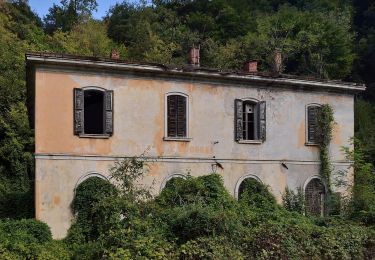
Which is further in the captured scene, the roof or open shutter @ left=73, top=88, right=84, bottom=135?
open shutter @ left=73, top=88, right=84, bottom=135

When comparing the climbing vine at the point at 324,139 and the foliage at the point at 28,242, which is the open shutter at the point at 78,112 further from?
the climbing vine at the point at 324,139

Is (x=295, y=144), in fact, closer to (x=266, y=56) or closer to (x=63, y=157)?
(x=63, y=157)

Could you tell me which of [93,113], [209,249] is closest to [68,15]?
[93,113]

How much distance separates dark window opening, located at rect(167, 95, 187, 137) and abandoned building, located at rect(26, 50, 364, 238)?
0.13 ft

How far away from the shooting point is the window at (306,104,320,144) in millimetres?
25381

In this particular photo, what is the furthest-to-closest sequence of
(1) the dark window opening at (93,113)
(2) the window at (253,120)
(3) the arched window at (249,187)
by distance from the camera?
1. (2) the window at (253,120)
2. (3) the arched window at (249,187)
3. (1) the dark window opening at (93,113)

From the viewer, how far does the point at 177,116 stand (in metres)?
22.5

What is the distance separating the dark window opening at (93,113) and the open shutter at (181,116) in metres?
3.04

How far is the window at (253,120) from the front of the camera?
24.0 m

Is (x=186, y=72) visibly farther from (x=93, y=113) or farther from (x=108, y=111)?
(x=93, y=113)

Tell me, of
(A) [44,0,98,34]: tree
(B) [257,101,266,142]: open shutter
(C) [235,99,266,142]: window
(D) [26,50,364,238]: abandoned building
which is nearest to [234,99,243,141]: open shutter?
(D) [26,50,364,238]: abandoned building

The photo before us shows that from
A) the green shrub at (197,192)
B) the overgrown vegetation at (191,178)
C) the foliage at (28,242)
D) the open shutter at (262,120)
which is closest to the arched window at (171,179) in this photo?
the green shrub at (197,192)

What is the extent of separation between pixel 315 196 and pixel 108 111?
10479 mm

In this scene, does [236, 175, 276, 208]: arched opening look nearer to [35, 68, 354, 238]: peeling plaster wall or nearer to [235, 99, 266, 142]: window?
[35, 68, 354, 238]: peeling plaster wall
